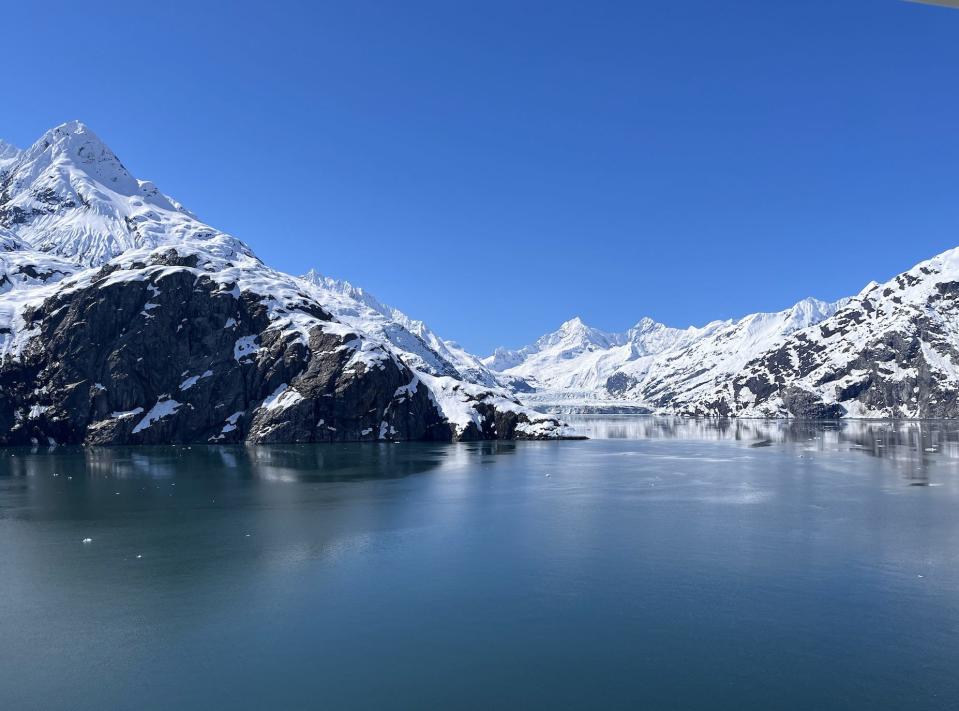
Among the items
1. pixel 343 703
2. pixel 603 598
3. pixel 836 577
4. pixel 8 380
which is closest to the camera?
pixel 343 703

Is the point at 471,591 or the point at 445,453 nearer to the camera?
the point at 471,591

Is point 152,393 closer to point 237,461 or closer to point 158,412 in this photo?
point 158,412

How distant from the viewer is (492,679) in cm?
3103

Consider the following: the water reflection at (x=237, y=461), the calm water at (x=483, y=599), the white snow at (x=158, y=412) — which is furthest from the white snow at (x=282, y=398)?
the calm water at (x=483, y=599)

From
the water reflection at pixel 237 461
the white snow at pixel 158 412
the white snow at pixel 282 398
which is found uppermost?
the white snow at pixel 282 398

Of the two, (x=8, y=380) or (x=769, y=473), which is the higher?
(x=8, y=380)

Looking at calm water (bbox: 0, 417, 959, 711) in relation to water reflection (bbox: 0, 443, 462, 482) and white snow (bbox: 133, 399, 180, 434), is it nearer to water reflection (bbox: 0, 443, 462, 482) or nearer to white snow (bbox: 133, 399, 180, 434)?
water reflection (bbox: 0, 443, 462, 482)

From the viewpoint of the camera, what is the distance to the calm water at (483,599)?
30.3 m

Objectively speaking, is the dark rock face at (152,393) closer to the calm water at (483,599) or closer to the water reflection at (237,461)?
the water reflection at (237,461)

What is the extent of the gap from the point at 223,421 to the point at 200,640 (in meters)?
167

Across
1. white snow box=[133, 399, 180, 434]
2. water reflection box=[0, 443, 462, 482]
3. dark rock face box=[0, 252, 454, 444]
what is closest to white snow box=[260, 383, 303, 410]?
dark rock face box=[0, 252, 454, 444]

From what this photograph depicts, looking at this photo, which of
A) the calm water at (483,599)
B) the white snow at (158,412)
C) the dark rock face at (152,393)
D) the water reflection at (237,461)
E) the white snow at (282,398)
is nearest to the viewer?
the calm water at (483,599)

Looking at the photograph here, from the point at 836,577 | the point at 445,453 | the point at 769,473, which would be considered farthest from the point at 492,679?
the point at 445,453

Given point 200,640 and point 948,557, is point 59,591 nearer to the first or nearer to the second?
point 200,640
